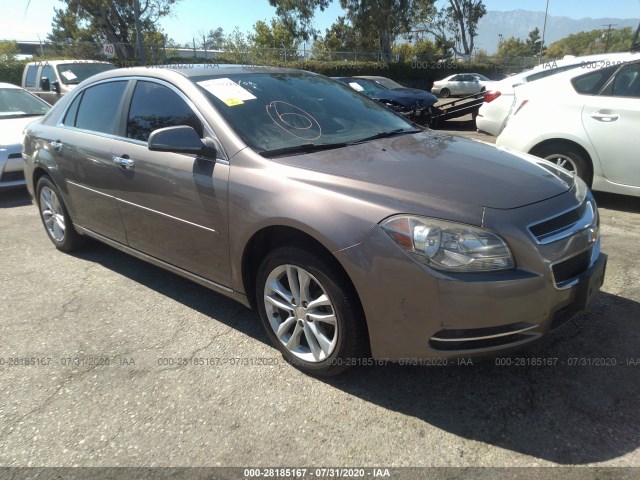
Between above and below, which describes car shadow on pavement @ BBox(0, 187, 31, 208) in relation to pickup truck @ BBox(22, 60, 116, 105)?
below

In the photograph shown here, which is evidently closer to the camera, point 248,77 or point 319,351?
point 319,351

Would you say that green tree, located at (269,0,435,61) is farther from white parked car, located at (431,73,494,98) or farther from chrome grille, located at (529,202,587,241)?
chrome grille, located at (529,202,587,241)

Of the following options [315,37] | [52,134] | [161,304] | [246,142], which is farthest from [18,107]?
[315,37]

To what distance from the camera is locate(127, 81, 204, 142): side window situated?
10.5 ft

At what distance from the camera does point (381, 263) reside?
7.26 ft

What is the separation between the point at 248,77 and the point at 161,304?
177 cm

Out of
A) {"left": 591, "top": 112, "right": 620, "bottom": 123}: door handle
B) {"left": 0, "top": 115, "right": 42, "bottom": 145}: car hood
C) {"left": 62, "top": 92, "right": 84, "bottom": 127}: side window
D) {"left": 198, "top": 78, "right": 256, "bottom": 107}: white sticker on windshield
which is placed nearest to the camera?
{"left": 198, "top": 78, "right": 256, "bottom": 107}: white sticker on windshield

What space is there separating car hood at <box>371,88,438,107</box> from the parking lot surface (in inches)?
394

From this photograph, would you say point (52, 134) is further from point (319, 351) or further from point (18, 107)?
point (18, 107)

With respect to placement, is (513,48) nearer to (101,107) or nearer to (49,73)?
(49,73)

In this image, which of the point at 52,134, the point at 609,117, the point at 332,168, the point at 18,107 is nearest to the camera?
the point at 332,168

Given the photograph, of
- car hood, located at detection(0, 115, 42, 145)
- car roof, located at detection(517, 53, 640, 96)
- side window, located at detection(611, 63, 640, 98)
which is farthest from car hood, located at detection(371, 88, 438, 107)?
car hood, located at detection(0, 115, 42, 145)

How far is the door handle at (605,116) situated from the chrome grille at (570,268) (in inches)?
127

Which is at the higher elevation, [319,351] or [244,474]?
[319,351]
